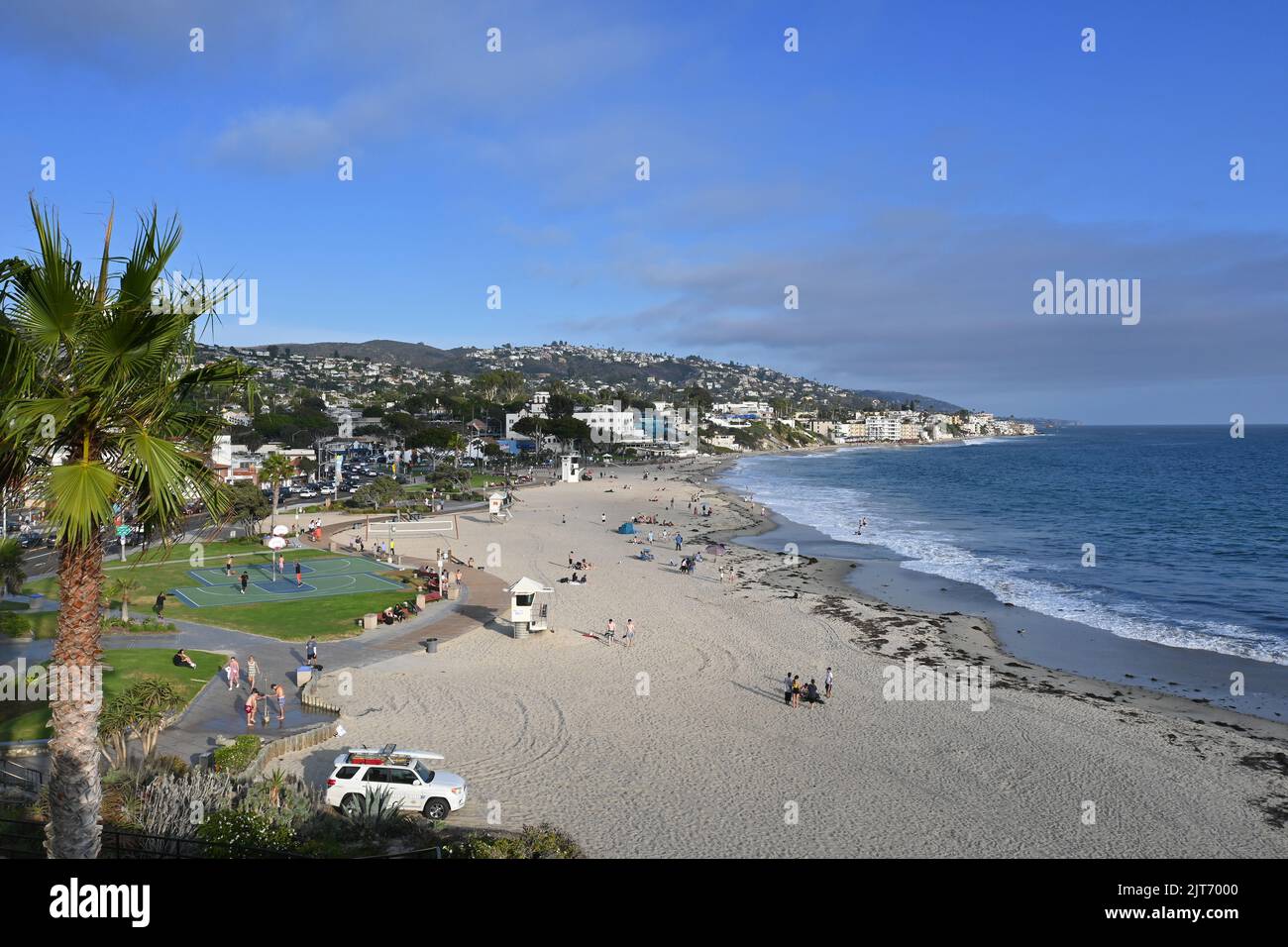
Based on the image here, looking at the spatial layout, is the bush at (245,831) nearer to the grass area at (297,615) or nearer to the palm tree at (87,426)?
the palm tree at (87,426)

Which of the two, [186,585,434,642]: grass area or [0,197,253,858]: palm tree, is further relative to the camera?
[186,585,434,642]: grass area

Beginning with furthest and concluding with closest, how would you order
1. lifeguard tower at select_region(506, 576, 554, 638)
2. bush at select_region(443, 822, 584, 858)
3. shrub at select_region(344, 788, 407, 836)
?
lifeguard tower at select_region(506, 576, 554, 638) → shrub at select_region(344, 788, 407, 836) → bush at select_region(443, 822, 584, 858)

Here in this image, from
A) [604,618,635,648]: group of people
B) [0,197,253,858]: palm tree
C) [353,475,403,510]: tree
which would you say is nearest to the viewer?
[0,197,253,858]: palm tree

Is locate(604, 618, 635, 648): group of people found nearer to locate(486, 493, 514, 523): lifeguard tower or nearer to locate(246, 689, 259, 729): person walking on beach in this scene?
locate(246, 689, 259, 729): person walking on beach

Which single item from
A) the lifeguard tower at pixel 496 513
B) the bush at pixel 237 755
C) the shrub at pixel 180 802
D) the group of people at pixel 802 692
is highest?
the lifeguard tower at pixel 496 513

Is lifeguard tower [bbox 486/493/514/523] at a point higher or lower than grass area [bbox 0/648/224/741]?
higher

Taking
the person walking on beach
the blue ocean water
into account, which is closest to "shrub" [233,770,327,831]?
the person walking on beach

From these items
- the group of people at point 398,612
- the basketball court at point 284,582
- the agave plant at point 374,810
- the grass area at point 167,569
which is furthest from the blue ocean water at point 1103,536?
the grass area at point 167,569
